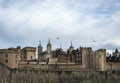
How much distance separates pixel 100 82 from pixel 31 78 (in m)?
13.4

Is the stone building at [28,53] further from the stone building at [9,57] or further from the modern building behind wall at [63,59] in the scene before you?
the stone building at [9,57]

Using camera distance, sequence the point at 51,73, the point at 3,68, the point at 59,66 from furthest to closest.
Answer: the point at 59,66
the point at 51,73
the point at 3,68

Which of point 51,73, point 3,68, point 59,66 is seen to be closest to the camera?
point 3,68

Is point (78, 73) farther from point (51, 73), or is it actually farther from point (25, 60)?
point (25, 60)

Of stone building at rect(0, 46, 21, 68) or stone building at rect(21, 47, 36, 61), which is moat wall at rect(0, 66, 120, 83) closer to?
stone building at rect(0, 46, 21, 68)

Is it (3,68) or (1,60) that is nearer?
(3,68)

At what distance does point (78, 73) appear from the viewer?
261 ft

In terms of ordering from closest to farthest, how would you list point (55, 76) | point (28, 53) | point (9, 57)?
point (55, 76) → point (9, 57) → point (28, 53)

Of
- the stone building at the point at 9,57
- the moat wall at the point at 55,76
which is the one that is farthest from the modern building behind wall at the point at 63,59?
the moat wall at the point at 55,76

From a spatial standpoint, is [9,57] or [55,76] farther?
[9,57]

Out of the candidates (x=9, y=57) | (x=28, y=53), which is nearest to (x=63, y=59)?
(x=28, y=53)

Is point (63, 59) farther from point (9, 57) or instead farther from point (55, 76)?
point (9, 57)

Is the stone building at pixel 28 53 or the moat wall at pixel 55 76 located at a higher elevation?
the stone building at pixel 28 53

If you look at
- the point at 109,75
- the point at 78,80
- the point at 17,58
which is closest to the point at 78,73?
the point at 78,80
